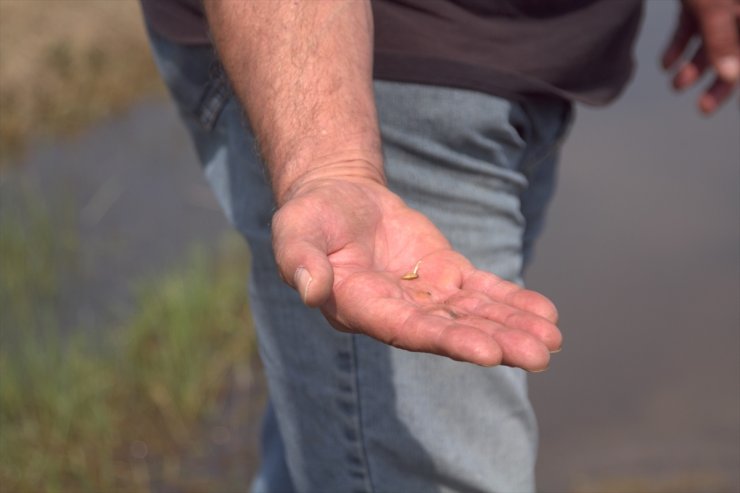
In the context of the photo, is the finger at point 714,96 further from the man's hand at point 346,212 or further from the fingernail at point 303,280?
the fingernail at point 303,280

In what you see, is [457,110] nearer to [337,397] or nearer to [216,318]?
[337,397]

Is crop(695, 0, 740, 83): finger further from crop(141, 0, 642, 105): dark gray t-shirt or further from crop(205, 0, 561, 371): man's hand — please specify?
crop(205, 0, 561, 371): man's hand

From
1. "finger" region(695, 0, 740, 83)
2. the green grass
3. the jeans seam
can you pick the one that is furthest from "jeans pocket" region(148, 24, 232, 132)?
the green grass

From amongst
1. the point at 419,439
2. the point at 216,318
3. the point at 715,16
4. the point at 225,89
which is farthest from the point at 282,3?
the point at 216,318

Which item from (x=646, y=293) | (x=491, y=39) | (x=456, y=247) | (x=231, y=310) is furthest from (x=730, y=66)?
(x=231, y=310)

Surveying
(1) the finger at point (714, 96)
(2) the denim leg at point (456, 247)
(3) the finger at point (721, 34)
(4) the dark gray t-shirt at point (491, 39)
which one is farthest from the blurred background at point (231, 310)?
(4) the dark gray t-shirt at point (491, 39)

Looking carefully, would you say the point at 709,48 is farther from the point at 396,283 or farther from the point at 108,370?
the point at 108,370
